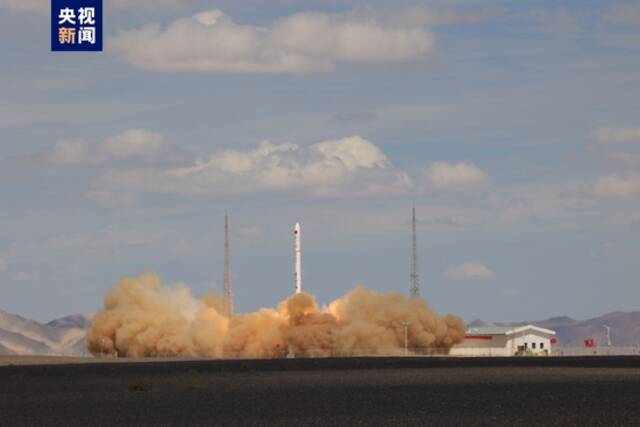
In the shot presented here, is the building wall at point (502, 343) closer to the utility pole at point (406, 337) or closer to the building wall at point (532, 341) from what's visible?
the building wall at point (532, 341)

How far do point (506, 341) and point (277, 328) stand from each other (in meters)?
42.2

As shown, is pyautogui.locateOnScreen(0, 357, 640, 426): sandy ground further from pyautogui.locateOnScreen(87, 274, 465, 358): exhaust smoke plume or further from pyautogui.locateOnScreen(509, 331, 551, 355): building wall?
pyautogui.locateOnScreen(509, 331, 551, 355): building wall

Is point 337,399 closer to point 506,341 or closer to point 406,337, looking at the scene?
point 406,337

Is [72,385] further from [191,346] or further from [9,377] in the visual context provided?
[191,346]

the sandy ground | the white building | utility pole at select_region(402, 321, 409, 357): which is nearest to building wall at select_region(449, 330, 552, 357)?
the white building

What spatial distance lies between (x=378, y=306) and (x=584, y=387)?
97511mm

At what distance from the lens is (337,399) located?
43.4 m

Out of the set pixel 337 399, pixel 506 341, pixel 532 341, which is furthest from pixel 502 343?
pixel 337 399

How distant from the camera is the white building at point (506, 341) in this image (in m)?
163

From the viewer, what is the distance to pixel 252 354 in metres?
136

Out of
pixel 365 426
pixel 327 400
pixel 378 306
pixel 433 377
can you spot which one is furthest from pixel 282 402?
pixel 378 306

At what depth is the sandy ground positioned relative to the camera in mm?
34906

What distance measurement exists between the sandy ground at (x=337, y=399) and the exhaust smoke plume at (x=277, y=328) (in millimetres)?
69719

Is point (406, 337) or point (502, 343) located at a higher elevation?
point (406, 337)
